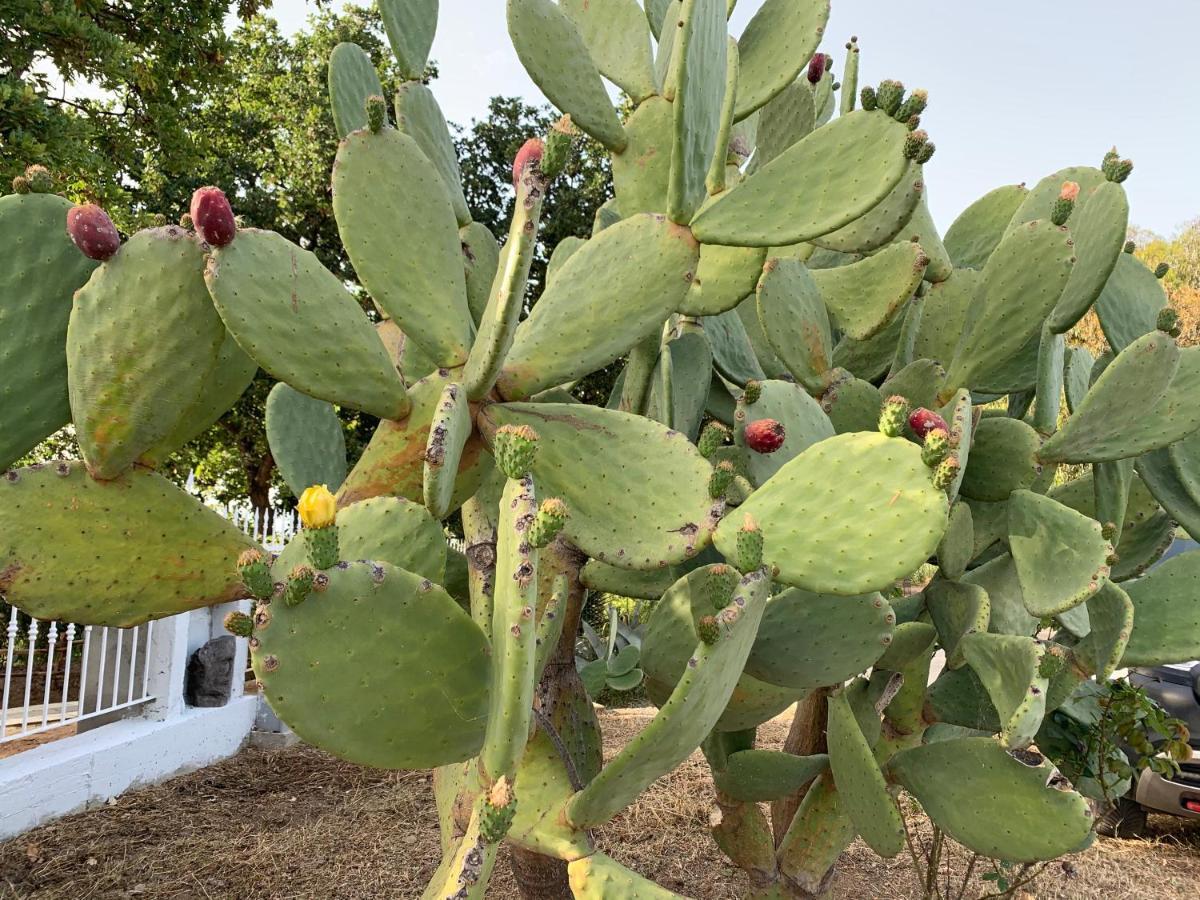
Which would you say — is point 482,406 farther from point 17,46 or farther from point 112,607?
point 17,46

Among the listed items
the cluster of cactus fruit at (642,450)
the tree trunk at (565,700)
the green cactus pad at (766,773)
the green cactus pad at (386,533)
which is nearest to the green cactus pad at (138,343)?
the cluster of cactus fruit at (642,450)

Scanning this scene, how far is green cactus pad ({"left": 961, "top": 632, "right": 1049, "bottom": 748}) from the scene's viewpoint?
1.29m

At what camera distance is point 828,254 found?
2.30 meters

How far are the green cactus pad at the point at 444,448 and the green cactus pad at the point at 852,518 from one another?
381 mm

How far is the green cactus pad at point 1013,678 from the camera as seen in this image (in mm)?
1291

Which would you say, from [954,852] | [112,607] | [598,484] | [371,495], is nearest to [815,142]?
[598,484]

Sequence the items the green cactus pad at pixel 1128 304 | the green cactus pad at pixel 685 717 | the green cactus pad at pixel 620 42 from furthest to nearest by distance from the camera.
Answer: the green cactus pad at pixel 620 42 < the green cactus pad at pixel 1128 304 < the green cactus pad at pixel 685 717

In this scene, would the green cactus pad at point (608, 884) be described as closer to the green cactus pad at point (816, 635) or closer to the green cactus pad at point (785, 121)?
the green cactus pad at point (816, 635)

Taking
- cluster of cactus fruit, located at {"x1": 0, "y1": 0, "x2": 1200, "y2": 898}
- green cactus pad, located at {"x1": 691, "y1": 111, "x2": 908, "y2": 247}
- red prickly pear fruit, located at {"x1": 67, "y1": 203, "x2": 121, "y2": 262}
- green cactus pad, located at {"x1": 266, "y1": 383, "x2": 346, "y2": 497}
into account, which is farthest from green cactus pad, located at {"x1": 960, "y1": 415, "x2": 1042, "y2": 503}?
red prickly pear fruit, located at {"x1": 67, "y1": 203, "x2": 121, "y2": 262}

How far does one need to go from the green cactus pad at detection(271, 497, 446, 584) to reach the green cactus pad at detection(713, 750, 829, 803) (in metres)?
1.05

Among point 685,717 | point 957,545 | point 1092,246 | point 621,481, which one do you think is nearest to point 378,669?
point 685,717

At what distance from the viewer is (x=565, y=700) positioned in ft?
5.37

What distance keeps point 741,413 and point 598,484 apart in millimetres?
346

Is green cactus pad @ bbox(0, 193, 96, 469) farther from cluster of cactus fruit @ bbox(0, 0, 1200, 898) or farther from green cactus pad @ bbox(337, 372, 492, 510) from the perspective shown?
green cactus pad @ bbox(337, 372, 492, 510)
